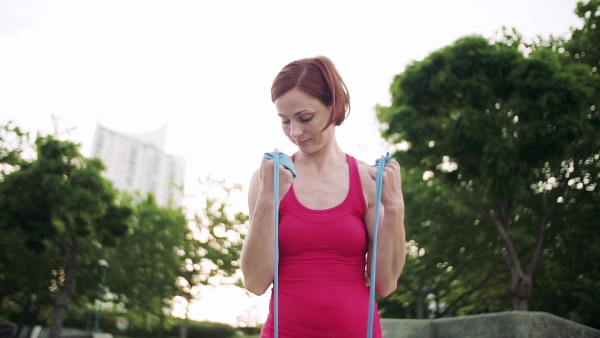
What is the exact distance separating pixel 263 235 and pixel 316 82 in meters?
0.59

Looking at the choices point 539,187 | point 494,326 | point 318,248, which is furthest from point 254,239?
point 539,187

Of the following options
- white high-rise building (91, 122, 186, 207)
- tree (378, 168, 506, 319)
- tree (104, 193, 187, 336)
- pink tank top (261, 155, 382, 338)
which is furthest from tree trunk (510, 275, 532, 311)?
white high-rise building (91, 122, 186, 207)

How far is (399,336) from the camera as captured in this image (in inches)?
211

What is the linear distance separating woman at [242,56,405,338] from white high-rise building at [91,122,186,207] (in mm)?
146443

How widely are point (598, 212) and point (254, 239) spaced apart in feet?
64.7

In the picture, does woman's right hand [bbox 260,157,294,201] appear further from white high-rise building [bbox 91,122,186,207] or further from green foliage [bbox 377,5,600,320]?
white high-rise building [bbox 91,122,186,207]

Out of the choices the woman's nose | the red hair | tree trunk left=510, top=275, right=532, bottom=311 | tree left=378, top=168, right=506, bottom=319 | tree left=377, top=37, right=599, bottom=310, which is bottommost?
the woman's nose

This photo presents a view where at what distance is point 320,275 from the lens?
1.88 meters

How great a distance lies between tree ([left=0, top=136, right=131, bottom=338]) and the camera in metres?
21.2

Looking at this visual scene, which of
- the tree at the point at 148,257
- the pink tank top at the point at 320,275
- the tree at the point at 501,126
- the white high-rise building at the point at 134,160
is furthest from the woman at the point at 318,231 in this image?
the white high-rise building at the point at 134,160

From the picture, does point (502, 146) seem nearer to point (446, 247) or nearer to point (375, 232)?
point (446, 247)

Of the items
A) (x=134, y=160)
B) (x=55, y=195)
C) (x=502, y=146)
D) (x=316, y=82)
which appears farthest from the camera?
(x=134, y=160)

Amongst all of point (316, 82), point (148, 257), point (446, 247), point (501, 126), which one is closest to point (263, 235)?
point (316, 82)

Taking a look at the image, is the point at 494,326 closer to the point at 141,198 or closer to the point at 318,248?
the point at 318,248
